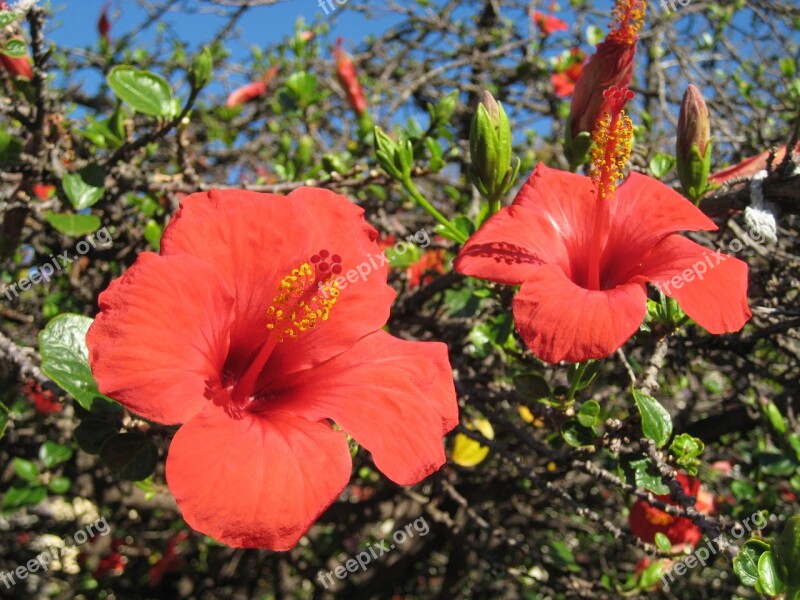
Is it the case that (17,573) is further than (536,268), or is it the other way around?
(17,573)

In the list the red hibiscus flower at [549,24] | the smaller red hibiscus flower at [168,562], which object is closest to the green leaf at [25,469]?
the smaller red hibiscus flower at [168,562]

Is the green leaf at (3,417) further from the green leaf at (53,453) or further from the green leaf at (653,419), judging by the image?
the green leaf at (653,419)

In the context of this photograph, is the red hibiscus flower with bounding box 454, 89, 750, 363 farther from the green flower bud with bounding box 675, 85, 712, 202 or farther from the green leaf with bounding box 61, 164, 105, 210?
the green leaf with bounding box 61, 164, 105, 210

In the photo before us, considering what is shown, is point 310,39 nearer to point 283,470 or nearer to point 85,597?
point 85,597

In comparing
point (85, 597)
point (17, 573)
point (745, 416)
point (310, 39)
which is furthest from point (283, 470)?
point (310, 39)

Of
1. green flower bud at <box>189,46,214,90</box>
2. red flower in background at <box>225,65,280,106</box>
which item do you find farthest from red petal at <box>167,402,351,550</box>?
red flower in background at <box>225,65,280,106</box>
